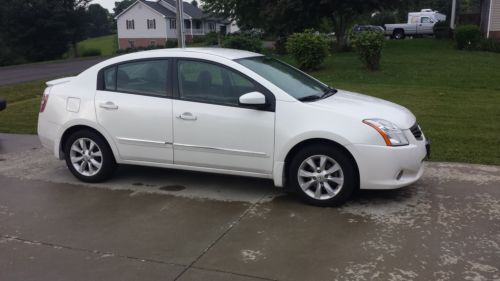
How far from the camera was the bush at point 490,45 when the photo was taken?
838 inches

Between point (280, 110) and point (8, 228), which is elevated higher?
point (280, 110)

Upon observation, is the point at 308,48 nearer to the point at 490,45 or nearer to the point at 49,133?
the point at 490,45

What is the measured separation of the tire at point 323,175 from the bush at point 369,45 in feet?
37.5

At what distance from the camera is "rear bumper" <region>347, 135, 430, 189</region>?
4.83 meters

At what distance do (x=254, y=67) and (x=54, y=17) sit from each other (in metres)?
49.9

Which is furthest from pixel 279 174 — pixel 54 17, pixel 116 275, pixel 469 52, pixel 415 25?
pixel 54 17

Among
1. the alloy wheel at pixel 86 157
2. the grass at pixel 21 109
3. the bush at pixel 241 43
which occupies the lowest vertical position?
the grass at pixel 21 109

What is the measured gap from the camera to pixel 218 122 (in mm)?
5340

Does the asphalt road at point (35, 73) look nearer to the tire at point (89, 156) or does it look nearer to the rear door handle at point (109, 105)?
the tire at point (89, 156)

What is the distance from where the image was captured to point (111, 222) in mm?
4859

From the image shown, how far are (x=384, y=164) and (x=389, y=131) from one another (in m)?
0.34

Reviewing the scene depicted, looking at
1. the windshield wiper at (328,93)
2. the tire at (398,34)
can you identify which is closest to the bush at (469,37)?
the windshield wiper at (328,93)

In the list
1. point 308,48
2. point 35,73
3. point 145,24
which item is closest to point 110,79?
point 308,48

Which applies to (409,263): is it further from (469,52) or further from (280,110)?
(469,52)
